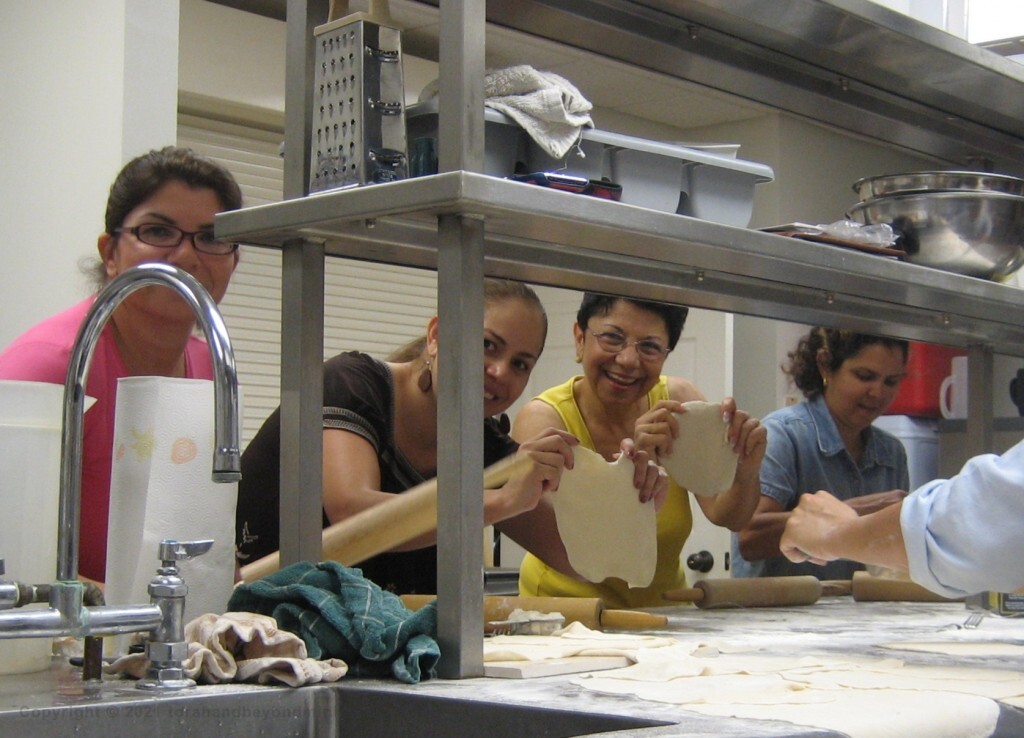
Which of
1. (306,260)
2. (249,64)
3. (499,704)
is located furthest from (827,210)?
(499,704)

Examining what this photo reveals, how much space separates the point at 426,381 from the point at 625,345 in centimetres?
57

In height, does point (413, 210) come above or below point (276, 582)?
above

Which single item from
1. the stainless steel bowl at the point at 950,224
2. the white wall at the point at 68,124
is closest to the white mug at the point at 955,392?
the stainless steel bowl at the point at 950,224

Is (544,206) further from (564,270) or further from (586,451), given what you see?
(586,451)

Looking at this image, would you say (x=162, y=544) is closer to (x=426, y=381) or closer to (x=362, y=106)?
(x=362, y=106)

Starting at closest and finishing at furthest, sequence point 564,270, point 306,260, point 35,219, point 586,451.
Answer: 1. point 306,260
2. point 564,270
3. point 586,451
4. point 35,219

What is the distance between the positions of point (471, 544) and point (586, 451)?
1.02 metres

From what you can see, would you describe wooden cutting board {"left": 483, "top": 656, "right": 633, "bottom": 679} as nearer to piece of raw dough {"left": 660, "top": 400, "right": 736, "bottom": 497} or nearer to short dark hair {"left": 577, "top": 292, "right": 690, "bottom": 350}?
piece of raw dough {"left": 660, "top": 400, "right": 736, "bottom": 497}

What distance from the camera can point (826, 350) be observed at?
10.9 ft

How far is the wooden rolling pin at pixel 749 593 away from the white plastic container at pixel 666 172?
87 cm

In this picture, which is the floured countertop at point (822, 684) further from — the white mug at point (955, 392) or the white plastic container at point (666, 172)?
the white mug at point (955, 392)

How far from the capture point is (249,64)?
4.51 m

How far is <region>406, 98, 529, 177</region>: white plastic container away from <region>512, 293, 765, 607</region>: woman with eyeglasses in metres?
1.12

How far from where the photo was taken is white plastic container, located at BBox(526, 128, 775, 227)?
5.22 feet
